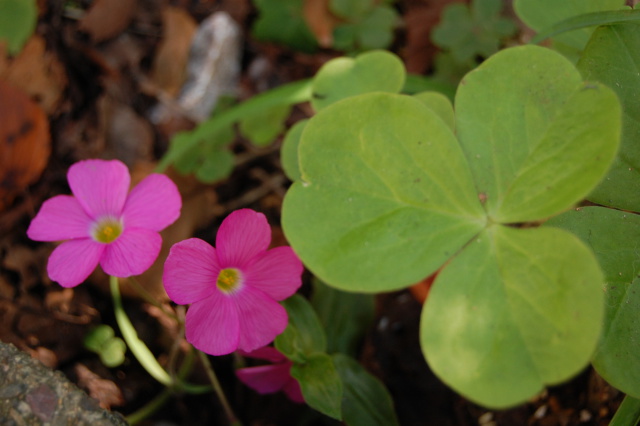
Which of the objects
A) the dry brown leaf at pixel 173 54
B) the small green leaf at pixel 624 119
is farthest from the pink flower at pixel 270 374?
the dry brown leaf at pixel 173 54

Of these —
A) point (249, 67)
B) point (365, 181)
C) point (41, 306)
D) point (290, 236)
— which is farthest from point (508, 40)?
point (41, 306)

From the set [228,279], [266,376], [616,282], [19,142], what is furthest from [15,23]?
[616,282]

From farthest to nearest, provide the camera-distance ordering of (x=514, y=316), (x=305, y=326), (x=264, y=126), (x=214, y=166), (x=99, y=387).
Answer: (x=264, y=126), (x=214, y=166), (x=99, y=387), (x=305, y=326), (x=514, y=316)

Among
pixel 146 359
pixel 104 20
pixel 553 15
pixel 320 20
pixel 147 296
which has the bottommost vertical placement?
pixel 146 359

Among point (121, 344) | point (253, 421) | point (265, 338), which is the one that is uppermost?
point (265, 338)

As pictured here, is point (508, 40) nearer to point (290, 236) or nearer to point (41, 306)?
point (290, 236)

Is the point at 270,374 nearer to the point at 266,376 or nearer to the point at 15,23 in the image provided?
the point at 266,376

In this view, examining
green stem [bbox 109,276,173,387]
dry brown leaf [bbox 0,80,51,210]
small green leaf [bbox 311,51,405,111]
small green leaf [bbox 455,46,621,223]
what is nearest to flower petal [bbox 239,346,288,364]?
green stem [bbox 109,276,173,387]
